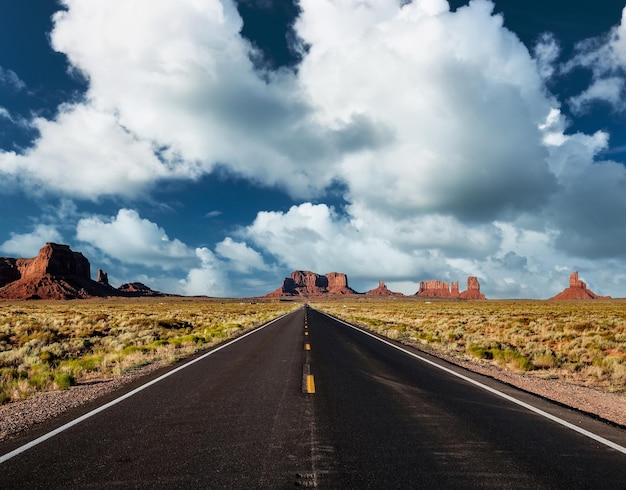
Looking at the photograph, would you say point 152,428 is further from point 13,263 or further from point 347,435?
point 13,263

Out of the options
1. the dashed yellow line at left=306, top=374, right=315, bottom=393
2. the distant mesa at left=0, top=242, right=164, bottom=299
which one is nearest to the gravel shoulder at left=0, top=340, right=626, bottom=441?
the dashed yellow line at left=306, top=374, right=315, bottom=393

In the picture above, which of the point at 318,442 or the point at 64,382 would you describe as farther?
the point at 64,382

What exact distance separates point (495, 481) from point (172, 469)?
3.47m

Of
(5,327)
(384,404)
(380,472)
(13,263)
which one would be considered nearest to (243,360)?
(384,404)

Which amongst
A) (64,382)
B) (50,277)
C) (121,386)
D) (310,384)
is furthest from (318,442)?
(50,277)

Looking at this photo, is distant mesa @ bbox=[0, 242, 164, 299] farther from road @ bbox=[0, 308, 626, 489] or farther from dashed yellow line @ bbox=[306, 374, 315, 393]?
road @ bbox=[0, 308, 626, 489]

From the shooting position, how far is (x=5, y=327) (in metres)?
27.8

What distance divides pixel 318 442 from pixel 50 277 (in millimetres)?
199208

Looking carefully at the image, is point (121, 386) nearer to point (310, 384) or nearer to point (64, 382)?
point (64, 382)

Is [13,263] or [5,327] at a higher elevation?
[13,263]

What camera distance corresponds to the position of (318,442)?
5.41m

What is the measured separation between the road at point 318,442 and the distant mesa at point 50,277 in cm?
18165

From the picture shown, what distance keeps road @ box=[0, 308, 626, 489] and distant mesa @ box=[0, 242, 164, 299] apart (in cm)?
18165

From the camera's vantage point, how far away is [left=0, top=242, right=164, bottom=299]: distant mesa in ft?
533
